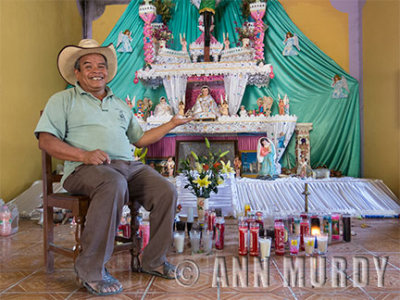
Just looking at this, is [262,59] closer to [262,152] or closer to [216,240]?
[262,152]

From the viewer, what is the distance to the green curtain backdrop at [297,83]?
5504mm

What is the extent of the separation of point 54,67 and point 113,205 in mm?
4504

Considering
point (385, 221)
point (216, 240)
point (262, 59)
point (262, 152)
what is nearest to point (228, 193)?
point (262, 152)

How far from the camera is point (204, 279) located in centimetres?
209

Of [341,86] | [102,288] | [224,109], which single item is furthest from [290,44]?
[102,288]

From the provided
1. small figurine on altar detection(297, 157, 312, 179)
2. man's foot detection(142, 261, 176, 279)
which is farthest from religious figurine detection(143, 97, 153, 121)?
man's foot detection(142, 261, 176, 279)

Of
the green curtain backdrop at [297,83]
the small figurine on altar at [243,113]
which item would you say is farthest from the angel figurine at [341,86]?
the small figurine on altar at [243,113]

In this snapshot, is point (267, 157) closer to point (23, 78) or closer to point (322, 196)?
point (322, 196)

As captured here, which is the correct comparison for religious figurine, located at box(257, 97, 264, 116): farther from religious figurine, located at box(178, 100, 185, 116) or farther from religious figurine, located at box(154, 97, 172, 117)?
religious figurine, located at box(154, 97, 172, 117)

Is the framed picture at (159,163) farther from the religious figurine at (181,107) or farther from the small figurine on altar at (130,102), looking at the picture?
the small figurine on altar at (130,102)

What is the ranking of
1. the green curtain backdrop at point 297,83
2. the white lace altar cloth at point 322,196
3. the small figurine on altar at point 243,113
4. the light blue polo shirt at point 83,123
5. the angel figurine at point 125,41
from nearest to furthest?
1. the light blue polo shirt at point 83,123
2. the white lace altar cloth at point 322,196
3. the small figurine on altar at point 243,113
4. the green curtain backdrop at point 297,83
5. the angel figurine at point 125,41

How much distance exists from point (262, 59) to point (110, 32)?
2.74m

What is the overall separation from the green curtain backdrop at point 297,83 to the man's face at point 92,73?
3670mm

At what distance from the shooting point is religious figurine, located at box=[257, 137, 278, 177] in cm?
477
